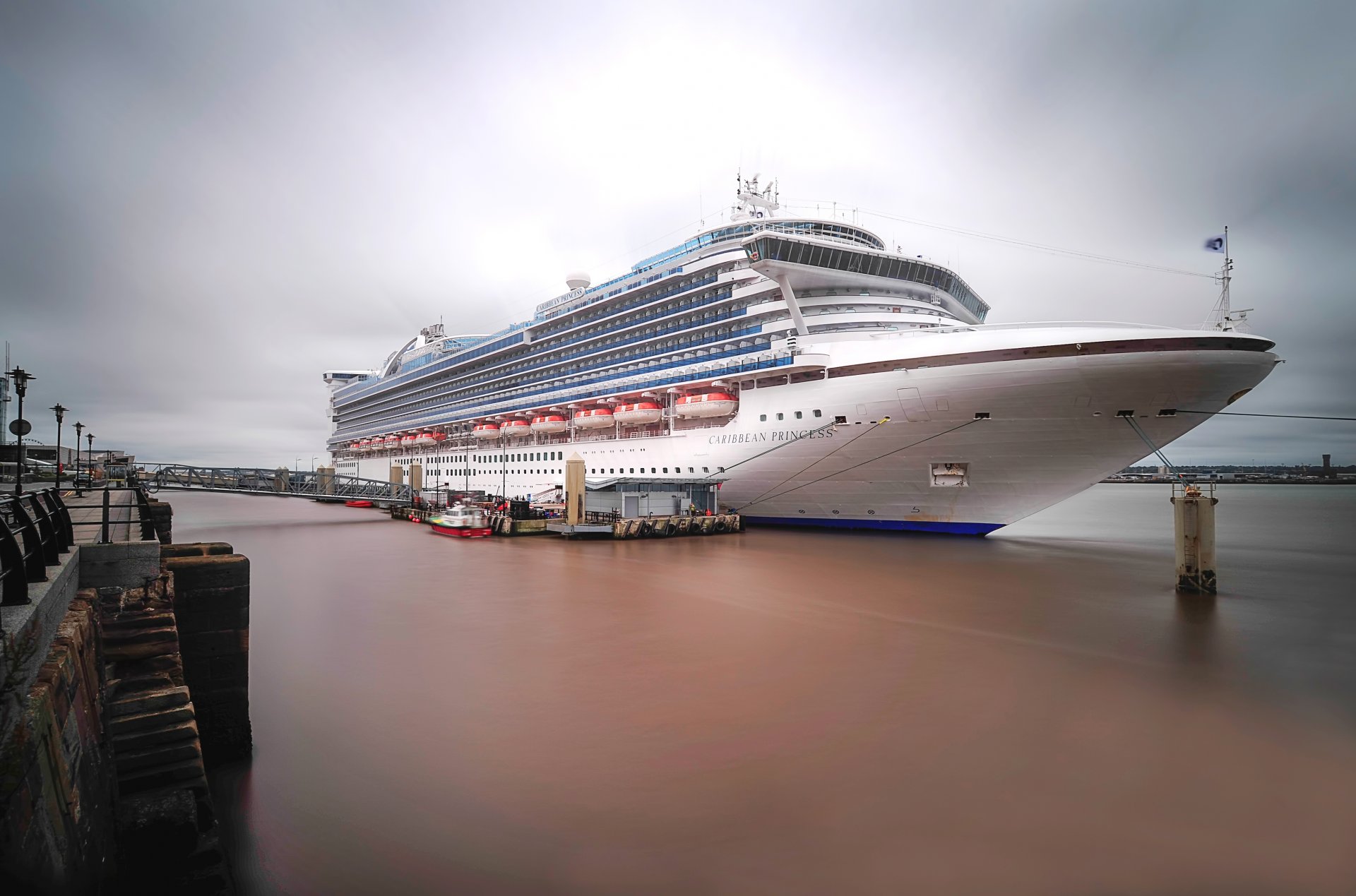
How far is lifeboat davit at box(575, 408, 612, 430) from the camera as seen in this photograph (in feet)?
87.6

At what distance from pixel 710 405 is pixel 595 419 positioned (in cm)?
713

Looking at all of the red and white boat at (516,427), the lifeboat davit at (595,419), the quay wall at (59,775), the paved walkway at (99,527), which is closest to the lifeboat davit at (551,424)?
the red and white boat at (516,427)

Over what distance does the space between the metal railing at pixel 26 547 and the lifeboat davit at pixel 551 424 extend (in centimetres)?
2510

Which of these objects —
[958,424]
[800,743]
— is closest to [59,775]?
[800,743]

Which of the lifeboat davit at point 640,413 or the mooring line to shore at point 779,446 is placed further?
the lifeboat davit at point 640,413

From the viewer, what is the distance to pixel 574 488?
22828 millimetres

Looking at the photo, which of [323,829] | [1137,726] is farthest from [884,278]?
[323,829]

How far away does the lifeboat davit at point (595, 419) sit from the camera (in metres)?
26.7

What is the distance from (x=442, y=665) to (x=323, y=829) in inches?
150

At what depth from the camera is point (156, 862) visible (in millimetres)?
3980

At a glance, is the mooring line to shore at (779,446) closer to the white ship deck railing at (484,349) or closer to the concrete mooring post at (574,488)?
the concrete mooring post at (574,488)

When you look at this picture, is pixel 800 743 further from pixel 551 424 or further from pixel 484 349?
pixel 484 349

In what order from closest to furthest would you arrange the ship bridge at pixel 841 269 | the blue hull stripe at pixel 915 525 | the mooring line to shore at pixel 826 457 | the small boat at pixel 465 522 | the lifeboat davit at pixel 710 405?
1. the mooring line to shore at pixel 826 457
2. the blue hull stripe at pixel 915 525
3. the ship bridge at pixel 841 269
4. the lifeboat davit at pixel 710 405
5. the small boat at pixel 465 522

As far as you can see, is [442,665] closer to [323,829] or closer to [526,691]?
[526,691]
